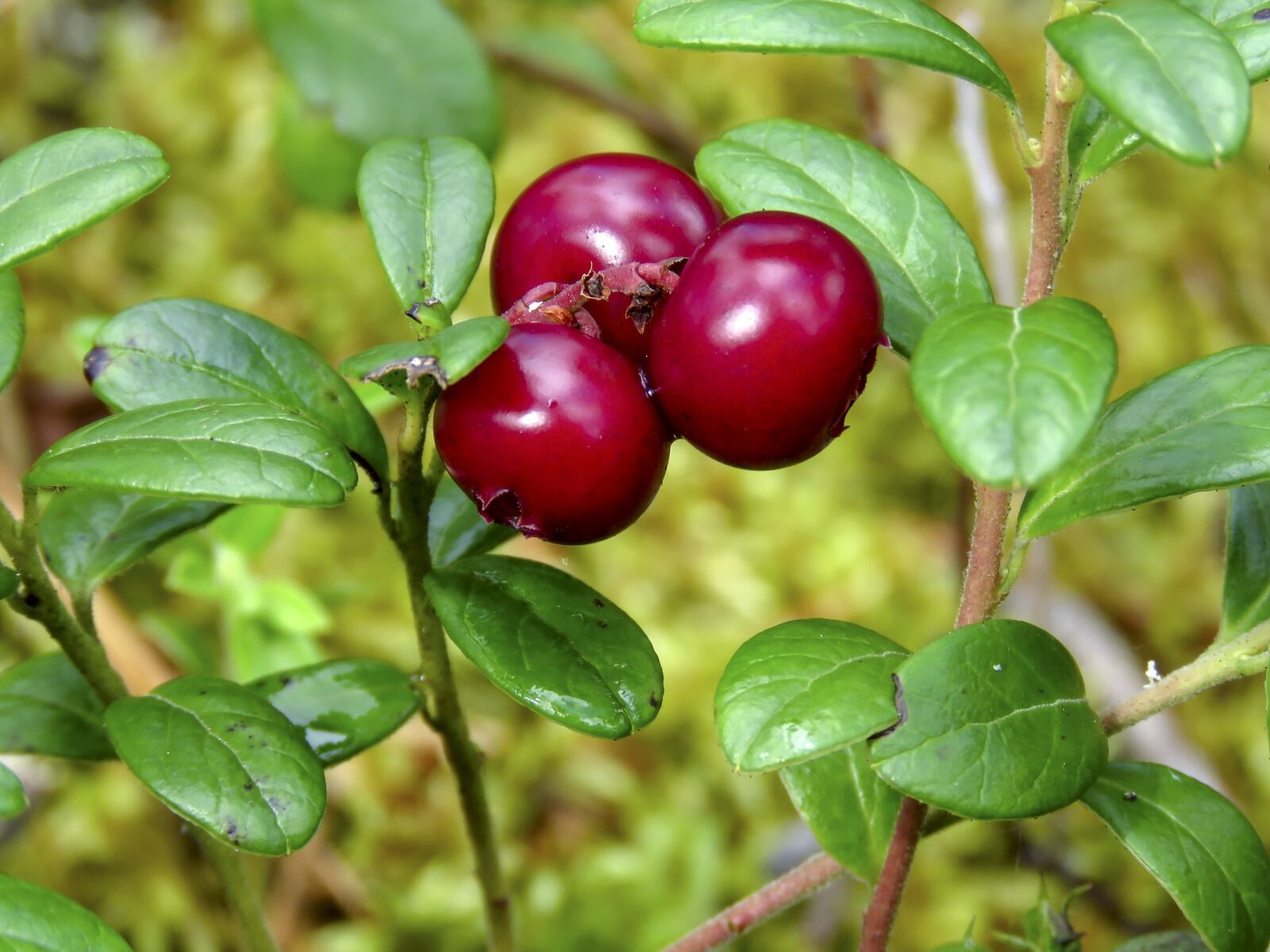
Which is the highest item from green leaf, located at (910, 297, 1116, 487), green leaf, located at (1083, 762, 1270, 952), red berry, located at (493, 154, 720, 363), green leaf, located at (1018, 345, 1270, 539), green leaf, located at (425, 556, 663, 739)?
green leaf, located at (910, 297, 1116, 487)

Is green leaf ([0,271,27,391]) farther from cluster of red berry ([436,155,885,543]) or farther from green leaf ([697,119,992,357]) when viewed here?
green leaf ([697,119,992,357])

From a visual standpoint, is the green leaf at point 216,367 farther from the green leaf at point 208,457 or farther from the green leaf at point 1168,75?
the green leaf at point 1168,75

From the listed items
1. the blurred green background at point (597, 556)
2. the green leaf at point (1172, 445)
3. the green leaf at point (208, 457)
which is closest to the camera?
the green leaf at point (208, 457)

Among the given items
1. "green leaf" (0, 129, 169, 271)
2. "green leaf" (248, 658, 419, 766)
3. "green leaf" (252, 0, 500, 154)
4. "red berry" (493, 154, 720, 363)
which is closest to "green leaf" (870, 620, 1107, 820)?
"red berry" (493, 154, 720, 363)

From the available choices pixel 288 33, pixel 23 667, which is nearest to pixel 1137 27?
pixel 23 667

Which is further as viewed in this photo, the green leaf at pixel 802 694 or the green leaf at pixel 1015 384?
the green leaf at pixel 802 694

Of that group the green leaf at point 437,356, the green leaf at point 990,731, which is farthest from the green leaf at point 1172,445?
the green leaf at point 437,356

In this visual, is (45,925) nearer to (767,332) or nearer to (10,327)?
(10,327)
